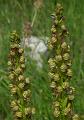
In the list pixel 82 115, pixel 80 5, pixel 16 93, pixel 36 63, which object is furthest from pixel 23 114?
pixel 80 5

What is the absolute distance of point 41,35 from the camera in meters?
5.72

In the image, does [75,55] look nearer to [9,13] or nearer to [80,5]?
[80,5]

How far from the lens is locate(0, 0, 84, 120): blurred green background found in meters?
4.32

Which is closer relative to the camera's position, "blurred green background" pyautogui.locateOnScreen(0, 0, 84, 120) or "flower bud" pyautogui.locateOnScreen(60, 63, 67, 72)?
"flower bud" pyautogui.locateOnScreen(60, 63, 67, 72)

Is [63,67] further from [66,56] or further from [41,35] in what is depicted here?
[41,35]

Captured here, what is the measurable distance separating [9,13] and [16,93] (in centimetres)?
437

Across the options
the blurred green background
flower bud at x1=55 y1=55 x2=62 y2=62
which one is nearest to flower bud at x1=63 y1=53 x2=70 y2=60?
flower bud at x1=55 y1=55 x2=62 y2=62

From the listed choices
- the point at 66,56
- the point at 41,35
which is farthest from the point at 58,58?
the point at 41,35

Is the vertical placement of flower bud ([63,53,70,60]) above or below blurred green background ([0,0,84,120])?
below

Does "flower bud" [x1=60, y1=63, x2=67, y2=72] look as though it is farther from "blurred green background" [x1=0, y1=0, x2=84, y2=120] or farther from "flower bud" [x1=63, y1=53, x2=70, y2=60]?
"blurred green background" [x1=0, y1=0, x2=84, y2=120]

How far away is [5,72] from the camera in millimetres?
4859

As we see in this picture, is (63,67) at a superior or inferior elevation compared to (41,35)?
inferior

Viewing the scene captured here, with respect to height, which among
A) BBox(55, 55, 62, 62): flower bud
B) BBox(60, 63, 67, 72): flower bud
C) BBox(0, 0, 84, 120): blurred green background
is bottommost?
BBox(60, 63, 67, 72): flower bud

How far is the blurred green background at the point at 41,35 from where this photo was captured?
4.32 meters
